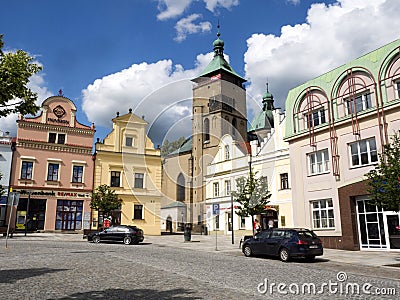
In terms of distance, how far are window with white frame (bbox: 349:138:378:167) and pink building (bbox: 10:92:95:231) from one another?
26.4 m

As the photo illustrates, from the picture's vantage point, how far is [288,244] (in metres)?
16.3

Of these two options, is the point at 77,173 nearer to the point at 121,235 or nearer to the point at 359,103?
the point at 121,235

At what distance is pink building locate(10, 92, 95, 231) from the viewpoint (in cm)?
3562

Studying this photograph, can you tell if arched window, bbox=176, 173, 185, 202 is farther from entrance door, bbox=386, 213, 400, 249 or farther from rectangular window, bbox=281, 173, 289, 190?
entrance door, bbox=386, 213, 400, 249

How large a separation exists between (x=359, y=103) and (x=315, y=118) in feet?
11.9

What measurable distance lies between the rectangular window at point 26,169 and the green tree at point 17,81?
28.6m

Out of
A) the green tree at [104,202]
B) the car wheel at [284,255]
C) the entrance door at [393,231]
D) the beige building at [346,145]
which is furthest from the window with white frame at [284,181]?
the car wheel at [284,255]

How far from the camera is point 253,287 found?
29.9ft

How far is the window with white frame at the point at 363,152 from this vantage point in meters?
21.3

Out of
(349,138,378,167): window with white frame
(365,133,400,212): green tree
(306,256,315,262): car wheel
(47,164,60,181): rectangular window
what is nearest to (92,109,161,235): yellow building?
(47,164,60,181): rectangular window

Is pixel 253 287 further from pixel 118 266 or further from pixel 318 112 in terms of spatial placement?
pixel 318 112

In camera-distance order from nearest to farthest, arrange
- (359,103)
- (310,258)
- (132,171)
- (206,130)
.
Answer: (310,258), (359,103), (132,171), (206,130)

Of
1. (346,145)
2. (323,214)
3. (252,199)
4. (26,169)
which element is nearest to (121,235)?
(252,199)

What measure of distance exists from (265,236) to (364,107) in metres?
10.5
